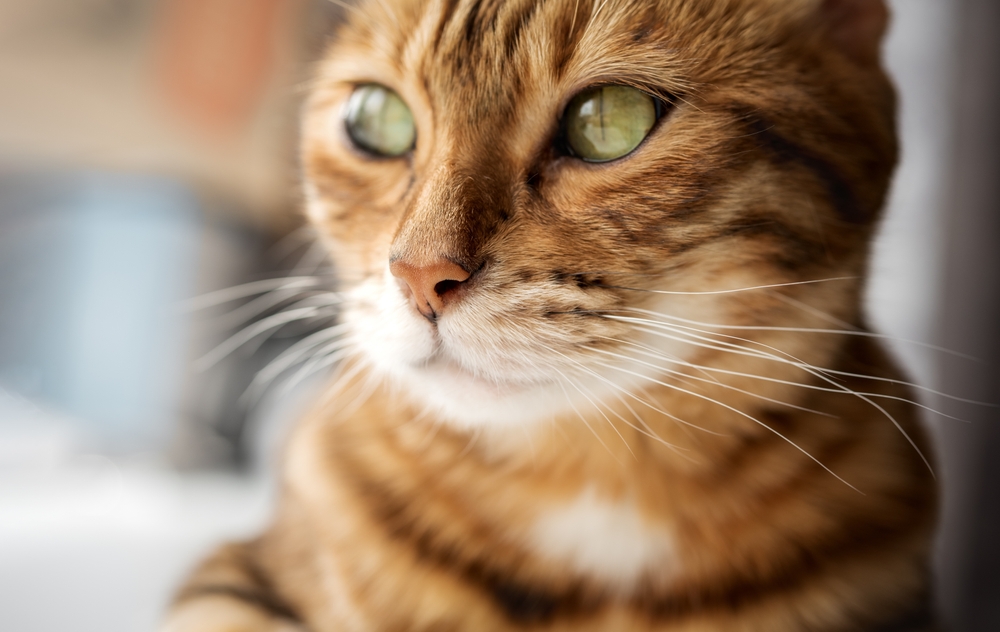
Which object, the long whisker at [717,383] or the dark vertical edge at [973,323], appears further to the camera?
the dark vertical edge at [973,323]

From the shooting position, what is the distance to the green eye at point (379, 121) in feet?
2.09

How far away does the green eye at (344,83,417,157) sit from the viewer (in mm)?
638

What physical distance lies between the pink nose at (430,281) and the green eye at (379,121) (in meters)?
0.18

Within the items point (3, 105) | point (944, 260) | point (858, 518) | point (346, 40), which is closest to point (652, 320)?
point (858, 518)

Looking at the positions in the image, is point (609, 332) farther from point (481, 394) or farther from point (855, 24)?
point (855, 24)

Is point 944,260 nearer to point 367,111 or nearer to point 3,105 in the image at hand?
point 367,111

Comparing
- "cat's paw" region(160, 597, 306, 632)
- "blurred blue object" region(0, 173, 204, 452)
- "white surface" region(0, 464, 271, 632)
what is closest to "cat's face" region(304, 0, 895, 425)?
"cat's paw" region(160, 597, 306, 632)

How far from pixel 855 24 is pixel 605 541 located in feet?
1.59

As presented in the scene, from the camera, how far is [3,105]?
85cm

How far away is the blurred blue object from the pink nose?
2.22ft

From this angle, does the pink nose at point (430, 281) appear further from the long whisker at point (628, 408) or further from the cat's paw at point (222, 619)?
the cat's paw at point (222, 619)

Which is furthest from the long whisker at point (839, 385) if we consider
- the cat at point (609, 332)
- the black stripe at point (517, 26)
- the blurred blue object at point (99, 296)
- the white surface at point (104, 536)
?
the blurred blue object at point (99, 296)

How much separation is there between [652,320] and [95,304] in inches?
36.2

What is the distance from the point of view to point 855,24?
591 mm
